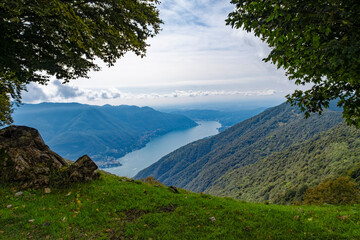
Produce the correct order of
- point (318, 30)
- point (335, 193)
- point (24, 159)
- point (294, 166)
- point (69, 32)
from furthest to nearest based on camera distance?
1. point (294, 166)
2. point (335, 193)
3. point (24, 159)
4. point (69, 32)
5. point (318, 30)

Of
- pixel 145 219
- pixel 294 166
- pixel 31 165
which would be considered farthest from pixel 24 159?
pixel 294 166

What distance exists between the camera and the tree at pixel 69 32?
6371mm

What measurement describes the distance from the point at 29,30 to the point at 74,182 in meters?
7.88

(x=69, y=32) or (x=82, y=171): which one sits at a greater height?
(x=69, y=32)

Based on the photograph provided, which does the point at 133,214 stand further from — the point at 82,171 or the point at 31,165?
the point at 31,165

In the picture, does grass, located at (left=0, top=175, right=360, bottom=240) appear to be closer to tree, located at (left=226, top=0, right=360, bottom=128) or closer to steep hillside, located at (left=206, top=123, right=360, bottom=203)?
tree, located at (left=226, top=0, right=360, bottom=128)

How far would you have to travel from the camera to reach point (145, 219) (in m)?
7.05

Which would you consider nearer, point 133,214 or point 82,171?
point 133,214

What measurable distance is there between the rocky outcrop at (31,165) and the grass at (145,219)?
0.67 meters

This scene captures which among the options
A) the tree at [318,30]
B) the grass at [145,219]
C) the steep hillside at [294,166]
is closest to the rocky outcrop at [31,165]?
the grass at [145,219]

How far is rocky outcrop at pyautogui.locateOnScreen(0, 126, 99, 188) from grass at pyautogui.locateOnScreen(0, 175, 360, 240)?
673mm

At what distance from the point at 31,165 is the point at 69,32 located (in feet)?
25.0

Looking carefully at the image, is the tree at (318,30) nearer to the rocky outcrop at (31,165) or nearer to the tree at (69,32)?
the tree at (69,32)

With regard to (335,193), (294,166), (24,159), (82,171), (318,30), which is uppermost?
(318,30)
